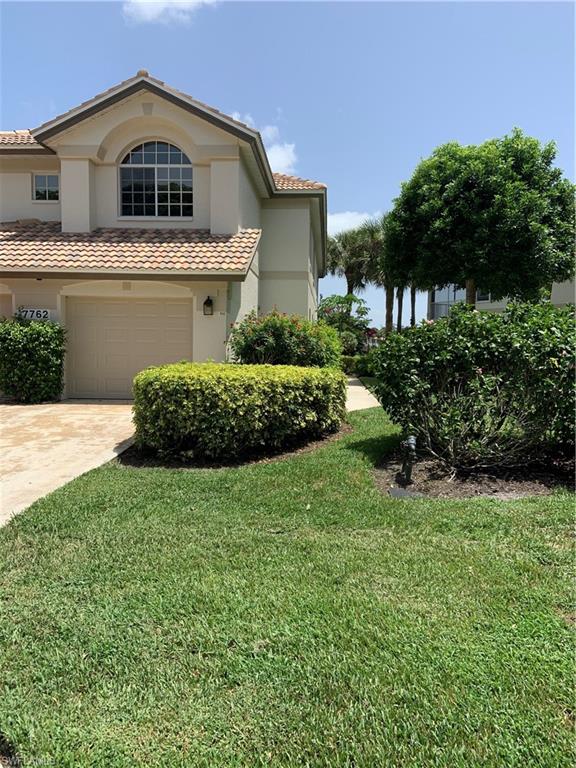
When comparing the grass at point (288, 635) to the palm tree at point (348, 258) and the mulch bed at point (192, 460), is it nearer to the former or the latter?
the mulch bed at point (192, 460)

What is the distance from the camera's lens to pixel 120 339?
13.1m

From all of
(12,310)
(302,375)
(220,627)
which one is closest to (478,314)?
(302,375)

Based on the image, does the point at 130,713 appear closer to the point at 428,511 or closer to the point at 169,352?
the point at 428,511

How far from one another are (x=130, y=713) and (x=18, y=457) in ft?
19.1

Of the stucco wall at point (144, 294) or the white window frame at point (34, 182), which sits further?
the white window frame at point (34, 182)

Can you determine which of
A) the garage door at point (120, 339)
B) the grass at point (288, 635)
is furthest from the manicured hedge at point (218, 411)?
the garage door at point (120, 339)

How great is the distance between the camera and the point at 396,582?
3650 mm

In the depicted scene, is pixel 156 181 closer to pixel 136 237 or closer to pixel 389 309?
pixel 136 237

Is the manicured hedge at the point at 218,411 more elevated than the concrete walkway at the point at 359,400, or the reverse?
the manicured hedge at the point at 218,411

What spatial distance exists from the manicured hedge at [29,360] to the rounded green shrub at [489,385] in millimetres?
8904

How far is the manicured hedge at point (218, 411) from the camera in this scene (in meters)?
6.98

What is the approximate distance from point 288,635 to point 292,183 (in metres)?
16.9

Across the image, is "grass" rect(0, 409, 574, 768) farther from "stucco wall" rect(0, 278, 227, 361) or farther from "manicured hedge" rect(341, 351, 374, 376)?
"manicured hedge" rect(341, 351, 374, 376)

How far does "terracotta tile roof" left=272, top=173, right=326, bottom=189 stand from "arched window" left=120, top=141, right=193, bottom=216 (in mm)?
4227
